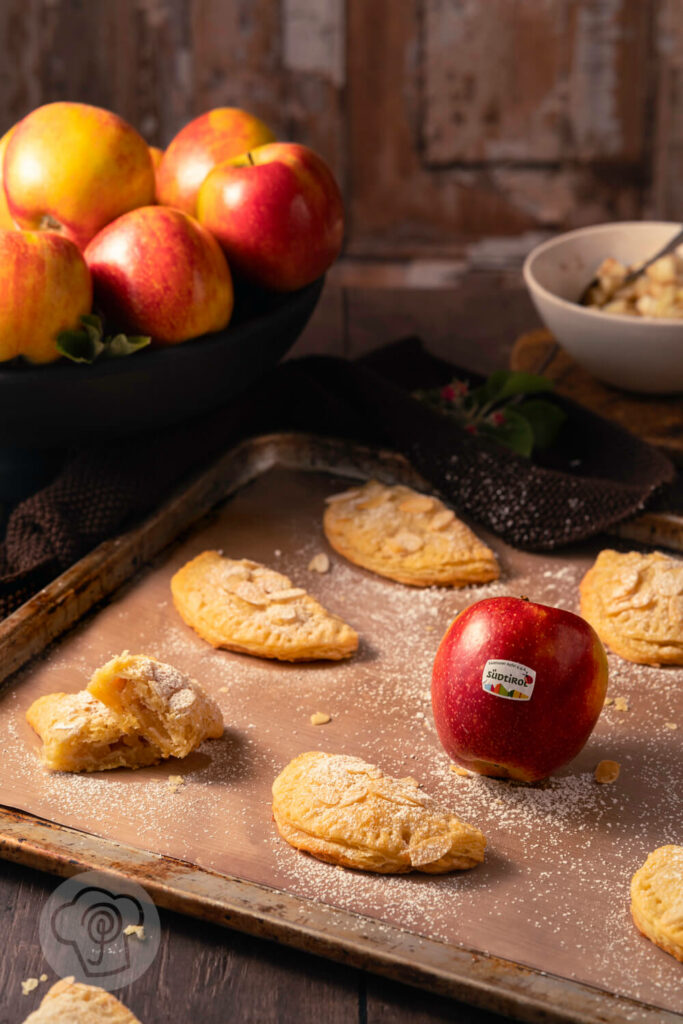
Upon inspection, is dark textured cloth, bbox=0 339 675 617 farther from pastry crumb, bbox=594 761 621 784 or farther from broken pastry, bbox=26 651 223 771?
pastry crumb, bbox=594 761 621 784

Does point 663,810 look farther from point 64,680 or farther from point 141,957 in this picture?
point 64,680

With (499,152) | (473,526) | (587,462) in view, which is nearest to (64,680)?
(473,526)

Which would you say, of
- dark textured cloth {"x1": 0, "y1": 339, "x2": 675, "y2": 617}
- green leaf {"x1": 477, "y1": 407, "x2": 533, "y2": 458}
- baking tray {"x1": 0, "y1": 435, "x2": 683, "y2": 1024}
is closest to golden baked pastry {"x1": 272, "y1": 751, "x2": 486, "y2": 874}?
baking tray {"x1": 0, "y1": 435, "x2": 683, "y2": 1024}

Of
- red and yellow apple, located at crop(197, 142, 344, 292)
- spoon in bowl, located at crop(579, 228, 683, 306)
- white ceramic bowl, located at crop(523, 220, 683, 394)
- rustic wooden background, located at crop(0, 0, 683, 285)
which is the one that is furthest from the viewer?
rustic wooden background, located at crop(0, 0, 683, 285)

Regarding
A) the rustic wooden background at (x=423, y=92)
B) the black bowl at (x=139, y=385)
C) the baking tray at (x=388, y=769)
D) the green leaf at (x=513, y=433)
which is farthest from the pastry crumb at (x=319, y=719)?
the rustic wooden background at (x=423, y=92)

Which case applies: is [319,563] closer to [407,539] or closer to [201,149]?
[407,539]
